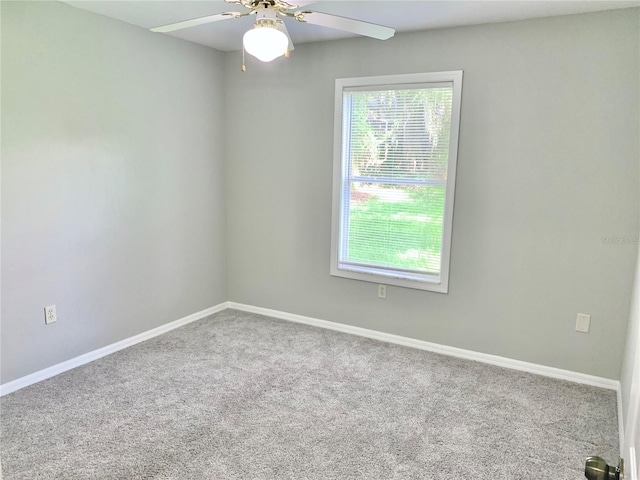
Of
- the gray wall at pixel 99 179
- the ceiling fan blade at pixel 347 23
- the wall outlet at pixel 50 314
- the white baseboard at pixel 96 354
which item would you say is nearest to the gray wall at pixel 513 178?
the gray wall at pixel 99 179

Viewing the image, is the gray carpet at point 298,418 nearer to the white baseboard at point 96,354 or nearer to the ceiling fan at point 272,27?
the white baseboard at point 96,354

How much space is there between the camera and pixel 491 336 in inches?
129

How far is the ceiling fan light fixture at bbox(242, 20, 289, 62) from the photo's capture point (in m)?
1.82

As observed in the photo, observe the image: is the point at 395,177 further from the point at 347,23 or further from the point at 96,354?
the point at 96,354

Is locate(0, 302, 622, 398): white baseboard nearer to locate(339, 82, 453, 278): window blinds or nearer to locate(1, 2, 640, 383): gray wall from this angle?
Answer: locate(1, 2, 640, 383): gray wall

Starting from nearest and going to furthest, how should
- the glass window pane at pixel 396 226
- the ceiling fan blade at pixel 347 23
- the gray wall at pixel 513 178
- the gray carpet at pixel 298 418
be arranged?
the ceiling fan blade at pixel 347 23 → the gray carpet at pixel 298 418 → the gray wall at pixel 513 178 → the glass window pane at pixel 396 226

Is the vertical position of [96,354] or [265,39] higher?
[265,39]

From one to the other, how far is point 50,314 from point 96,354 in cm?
48

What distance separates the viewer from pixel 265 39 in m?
1.83

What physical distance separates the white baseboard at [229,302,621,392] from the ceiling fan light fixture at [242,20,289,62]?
249cm

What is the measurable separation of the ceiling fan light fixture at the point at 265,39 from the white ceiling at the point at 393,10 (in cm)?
77

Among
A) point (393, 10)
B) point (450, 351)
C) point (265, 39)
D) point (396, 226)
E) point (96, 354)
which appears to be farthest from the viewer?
point (396, 226)

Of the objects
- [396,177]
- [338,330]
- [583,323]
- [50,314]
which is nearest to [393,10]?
[396,177]

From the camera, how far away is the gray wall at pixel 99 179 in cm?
269
